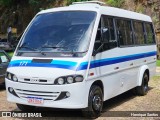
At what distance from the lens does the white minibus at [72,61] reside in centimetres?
725

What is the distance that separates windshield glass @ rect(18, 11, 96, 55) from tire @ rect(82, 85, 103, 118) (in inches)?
37.1

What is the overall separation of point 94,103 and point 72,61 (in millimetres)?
1097

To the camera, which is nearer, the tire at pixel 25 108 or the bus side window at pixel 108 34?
the bus side window at pixel 108 34

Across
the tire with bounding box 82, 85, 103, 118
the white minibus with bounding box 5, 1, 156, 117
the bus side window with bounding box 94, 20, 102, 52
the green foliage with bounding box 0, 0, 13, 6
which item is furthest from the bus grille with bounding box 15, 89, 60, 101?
the green foliage with bounding box 0, 0, 13, 6

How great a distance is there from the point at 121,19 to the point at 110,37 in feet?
3.98

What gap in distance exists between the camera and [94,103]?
25.3ft

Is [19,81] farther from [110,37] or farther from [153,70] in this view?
[153,70]

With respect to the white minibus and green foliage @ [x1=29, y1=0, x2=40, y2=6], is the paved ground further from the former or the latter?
green foliage @ [x1=29, y1=0, x2=40, y2=6]

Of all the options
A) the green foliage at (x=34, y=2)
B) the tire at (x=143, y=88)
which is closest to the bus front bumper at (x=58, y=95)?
the tire at (x=143, y=88)

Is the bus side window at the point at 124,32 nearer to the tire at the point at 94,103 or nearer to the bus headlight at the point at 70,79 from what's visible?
the tire at the point at 94,103

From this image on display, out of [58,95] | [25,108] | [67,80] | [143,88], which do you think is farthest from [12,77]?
[143,88]

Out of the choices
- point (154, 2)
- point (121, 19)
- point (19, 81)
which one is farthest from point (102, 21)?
point (154, 2)

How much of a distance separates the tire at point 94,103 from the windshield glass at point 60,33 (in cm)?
94

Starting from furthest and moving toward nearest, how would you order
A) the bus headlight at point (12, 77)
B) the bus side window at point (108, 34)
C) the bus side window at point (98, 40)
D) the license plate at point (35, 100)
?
1. the bus side window at point (108, 34)
2. the bus side window at point (98, 40)
3. the bus headlight at point (12, 77)
4. the license plate at point (35, 100)
